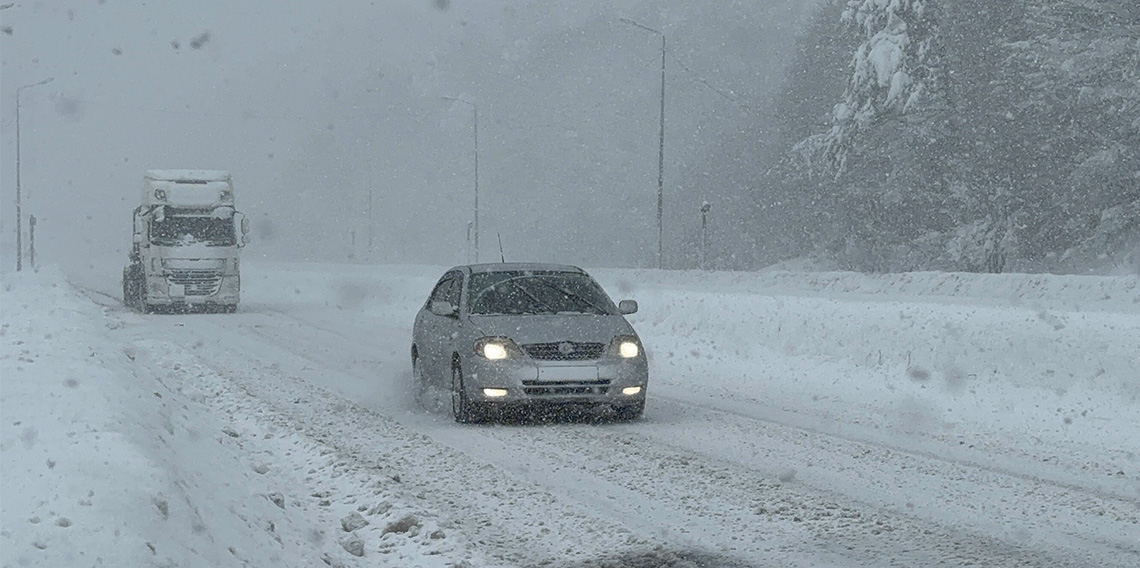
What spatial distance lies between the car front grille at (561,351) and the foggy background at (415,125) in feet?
214

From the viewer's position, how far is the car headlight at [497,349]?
1200 cm

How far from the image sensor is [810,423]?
12547 mm

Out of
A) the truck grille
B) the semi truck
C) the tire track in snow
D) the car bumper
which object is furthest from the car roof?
the truck grille

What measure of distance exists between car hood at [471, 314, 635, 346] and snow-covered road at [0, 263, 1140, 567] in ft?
2.70

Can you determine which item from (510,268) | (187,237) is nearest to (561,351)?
(510,268)

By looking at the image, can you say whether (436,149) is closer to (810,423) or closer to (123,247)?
(123,247)

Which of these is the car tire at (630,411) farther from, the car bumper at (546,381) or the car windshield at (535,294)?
the car windshield at (535,294)

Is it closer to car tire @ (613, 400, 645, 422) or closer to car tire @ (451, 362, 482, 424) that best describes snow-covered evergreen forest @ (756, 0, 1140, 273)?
car tire @ (613, 400, 645, 422)

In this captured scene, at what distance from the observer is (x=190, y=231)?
103 feet

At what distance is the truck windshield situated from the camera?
103 ft

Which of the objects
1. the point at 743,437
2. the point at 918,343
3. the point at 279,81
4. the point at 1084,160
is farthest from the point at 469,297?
the point at 279,81

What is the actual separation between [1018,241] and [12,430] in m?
42.2

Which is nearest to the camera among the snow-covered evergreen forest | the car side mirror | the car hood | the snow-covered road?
the snow-covered road

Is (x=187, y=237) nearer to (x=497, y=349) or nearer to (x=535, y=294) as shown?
(x=535, y=294)
